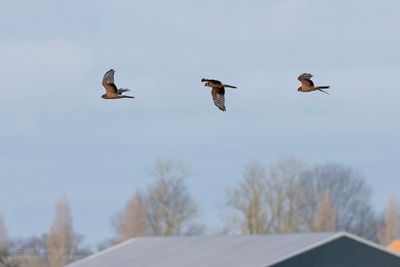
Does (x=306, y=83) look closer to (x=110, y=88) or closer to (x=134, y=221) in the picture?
(x=110, y=88)

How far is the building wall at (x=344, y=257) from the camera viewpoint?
7300cm

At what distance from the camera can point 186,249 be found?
81.0 m

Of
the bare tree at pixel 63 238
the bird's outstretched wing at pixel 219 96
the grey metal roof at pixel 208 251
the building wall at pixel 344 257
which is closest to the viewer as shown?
the bird's outstretched wing at pixel 219 96

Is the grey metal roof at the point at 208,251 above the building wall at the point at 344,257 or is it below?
above

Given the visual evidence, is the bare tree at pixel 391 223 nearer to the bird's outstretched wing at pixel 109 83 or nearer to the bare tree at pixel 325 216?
the bare tree at pixel 325 216

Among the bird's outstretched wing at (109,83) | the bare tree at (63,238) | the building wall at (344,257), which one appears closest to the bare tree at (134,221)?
the bare tree at (63,238)

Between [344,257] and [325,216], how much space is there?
2472 inches

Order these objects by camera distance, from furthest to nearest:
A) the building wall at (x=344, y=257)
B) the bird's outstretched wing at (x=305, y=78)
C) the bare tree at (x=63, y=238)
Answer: the bare tree at (x=63, y=238), the building wall at (x=344, y=257), the bird's outstretched wing at (x=305, y=78)

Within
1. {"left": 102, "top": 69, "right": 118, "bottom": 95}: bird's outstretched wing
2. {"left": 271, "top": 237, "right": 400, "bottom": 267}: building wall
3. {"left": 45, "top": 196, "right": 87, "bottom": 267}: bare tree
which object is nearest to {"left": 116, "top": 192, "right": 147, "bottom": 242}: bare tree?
{"left": 45, "top": 196, "right": 87, "bottom": 267}: bare tree

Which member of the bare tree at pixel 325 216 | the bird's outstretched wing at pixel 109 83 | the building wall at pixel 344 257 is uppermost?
the bare tree at pixel 325 216

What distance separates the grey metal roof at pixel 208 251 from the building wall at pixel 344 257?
35 cm

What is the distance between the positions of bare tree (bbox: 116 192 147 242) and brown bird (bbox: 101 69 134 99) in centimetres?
9148

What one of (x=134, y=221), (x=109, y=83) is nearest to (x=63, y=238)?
(x=134, y=221)

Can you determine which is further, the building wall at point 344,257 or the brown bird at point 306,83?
the building wall at point 344,257
